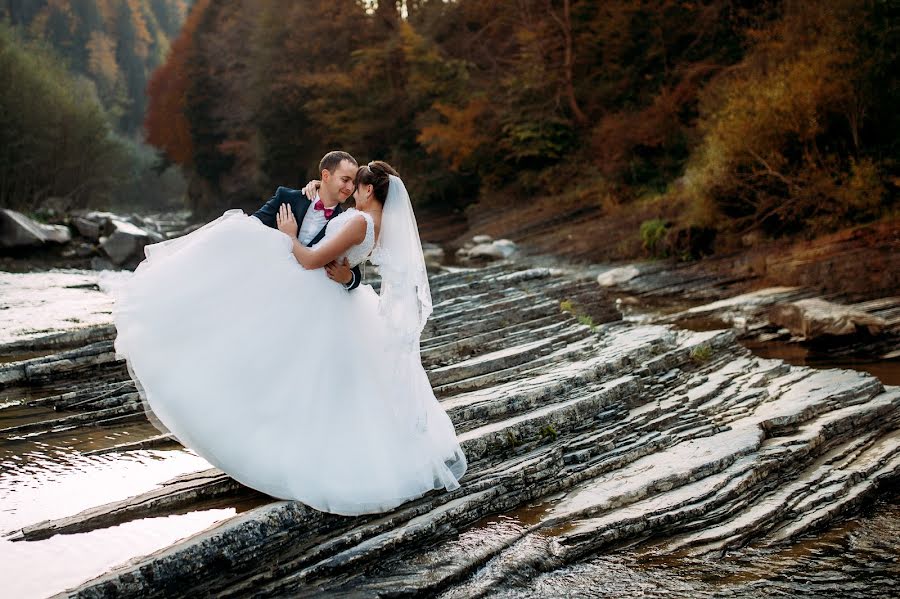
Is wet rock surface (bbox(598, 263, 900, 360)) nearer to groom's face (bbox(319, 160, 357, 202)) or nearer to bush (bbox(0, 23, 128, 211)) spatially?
groom's face (bbox(319, 160, 357, 202))

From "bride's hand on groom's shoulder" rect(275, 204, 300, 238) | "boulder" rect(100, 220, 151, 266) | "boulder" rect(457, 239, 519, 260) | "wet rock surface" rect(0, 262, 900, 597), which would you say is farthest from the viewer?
"boulder" rect(100, 220, 151, 266)

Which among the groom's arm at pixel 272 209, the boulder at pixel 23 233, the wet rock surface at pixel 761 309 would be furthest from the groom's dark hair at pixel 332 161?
the boulder at pixel 23 233

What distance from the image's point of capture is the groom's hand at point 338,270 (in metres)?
4.84

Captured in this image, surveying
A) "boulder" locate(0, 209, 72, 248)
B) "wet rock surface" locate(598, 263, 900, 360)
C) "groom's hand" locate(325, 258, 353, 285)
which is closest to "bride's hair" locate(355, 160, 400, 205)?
"groom's hand" locate(325, 258, 353, 285)

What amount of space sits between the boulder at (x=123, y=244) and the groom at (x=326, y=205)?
18066 millimetres

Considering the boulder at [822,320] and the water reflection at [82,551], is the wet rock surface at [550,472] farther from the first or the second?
the boulder at [822,320]

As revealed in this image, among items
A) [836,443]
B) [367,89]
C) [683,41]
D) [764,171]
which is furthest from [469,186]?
[836,443]

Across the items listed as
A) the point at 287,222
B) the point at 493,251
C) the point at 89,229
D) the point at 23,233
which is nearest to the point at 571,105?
the point at 493,251

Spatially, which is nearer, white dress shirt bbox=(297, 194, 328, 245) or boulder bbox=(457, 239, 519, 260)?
white dress shirt bbox=(297, 194, 328, 245)

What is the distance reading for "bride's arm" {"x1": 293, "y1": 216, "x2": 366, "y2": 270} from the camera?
4.72 metres

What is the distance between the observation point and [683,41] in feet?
81.3

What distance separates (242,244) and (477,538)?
2325mm

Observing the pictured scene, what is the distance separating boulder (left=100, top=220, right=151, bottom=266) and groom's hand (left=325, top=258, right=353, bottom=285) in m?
18.4

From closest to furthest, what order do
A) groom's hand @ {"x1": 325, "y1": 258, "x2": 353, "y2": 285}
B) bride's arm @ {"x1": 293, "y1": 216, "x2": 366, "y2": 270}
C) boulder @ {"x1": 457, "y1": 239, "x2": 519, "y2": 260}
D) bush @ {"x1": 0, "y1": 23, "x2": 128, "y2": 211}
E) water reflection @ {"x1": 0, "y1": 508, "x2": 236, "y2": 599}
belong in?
water reflection @ {"x1": 0, "y1": 508, "x2": 236, "y2": 599} < bride's arm @ {"x1": 293, "y1": 216, "x2": 366, "y2": 270} < groom's hand @ {"x1": 325, "y1": 258, "x2": 353, "y2": 285} < boulder @ {"x1": 457, "y1": 239, "x2": 519, "y2": 260} < bush @ {"x1": 0, "y1": 23, "x2": 128, "y2": 211}
